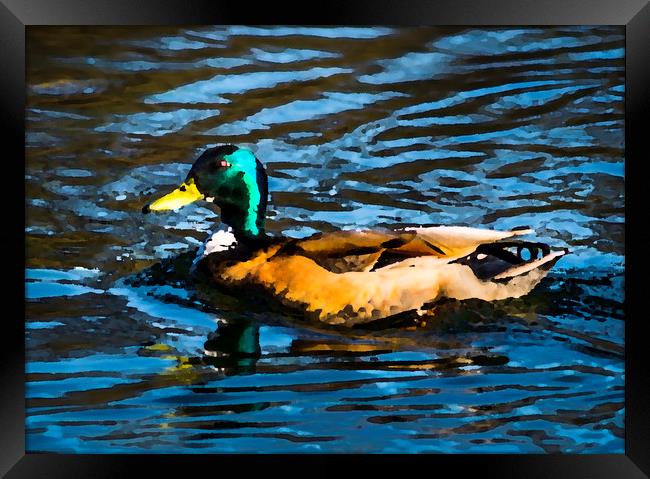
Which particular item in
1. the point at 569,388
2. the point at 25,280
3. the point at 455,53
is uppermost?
the point at 455,53

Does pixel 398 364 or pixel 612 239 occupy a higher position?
pixel 612 239

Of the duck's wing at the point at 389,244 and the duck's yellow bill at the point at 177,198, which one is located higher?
the duck's yellow bill at the point at 177,198

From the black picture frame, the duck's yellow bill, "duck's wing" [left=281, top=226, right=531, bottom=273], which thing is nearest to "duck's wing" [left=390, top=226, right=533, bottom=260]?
"duck's wing" [left=281, top=226, right=531, bottom=273]

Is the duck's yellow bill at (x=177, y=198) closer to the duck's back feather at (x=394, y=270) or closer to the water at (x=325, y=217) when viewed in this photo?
the water at (x=325, y=217)

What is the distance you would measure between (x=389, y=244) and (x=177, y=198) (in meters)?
0.63

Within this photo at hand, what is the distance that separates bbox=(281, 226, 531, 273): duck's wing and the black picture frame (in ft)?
1.52

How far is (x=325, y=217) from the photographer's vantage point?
2986 millimetres

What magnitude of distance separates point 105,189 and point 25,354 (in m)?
0.53

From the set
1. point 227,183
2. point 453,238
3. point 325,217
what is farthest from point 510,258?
point 227,183
